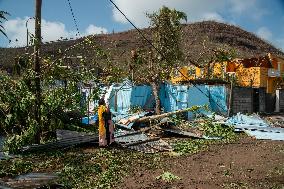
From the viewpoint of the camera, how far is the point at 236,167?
10.6 metres

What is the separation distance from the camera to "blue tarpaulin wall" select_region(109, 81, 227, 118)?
25859 mm

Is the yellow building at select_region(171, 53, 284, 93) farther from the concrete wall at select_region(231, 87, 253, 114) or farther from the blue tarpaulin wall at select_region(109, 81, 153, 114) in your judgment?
the blue tarpaulin wall at select_region(109, 81, 153, 114)

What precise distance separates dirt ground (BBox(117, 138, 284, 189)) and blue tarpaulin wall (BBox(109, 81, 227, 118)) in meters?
11.6

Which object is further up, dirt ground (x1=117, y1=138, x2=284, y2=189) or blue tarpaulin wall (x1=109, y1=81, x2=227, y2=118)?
blue tarpaulin wall (x1=109, y1=81, x2=227, y2=118)

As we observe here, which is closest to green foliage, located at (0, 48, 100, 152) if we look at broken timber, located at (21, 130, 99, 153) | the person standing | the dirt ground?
broken timber, located at (21, 130, 99, 153)

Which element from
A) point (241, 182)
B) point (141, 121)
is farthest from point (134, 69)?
point (241, 182)

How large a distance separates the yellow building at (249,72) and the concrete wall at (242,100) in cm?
94

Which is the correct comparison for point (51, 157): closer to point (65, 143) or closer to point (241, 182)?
point (65, 143)

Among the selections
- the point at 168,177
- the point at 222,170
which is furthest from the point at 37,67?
the point at 222,170

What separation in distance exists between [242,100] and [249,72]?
3.10 m

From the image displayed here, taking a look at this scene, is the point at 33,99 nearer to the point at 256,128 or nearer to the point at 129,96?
the point at 256,128

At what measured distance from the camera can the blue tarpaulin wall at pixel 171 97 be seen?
84.8ft

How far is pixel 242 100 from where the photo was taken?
27.2m

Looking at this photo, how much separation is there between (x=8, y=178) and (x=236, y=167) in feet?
19.1
